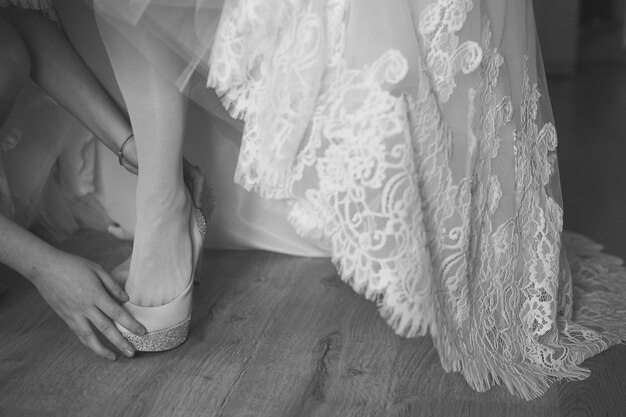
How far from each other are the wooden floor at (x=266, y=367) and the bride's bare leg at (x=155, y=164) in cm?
11

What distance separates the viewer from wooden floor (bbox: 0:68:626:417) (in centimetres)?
102

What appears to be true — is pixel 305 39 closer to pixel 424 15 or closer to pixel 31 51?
pixel 424 15

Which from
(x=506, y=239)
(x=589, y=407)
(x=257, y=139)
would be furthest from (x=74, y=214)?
(x=589, y=407)

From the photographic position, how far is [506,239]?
1.11 meters

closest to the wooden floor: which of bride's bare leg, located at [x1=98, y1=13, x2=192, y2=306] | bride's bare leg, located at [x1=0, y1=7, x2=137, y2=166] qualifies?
bride's bare leg, located at [x1=98, y1=13, x2=192, y2=306]

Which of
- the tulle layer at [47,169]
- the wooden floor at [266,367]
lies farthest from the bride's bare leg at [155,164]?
the tulle layer at [47,169]

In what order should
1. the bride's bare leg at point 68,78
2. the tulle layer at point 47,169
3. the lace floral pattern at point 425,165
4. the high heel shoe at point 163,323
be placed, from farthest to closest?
1. the tulle layer at point 47,169
2. the bride's bare leg at point 68,78
3. the high heel shoe at point 163,323
4. the lace floral pattern at point 425,165

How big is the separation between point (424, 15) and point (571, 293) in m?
0.51

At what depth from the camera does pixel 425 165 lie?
0.98m

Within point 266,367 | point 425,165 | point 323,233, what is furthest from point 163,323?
point 425,165

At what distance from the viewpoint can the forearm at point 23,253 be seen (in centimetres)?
111
